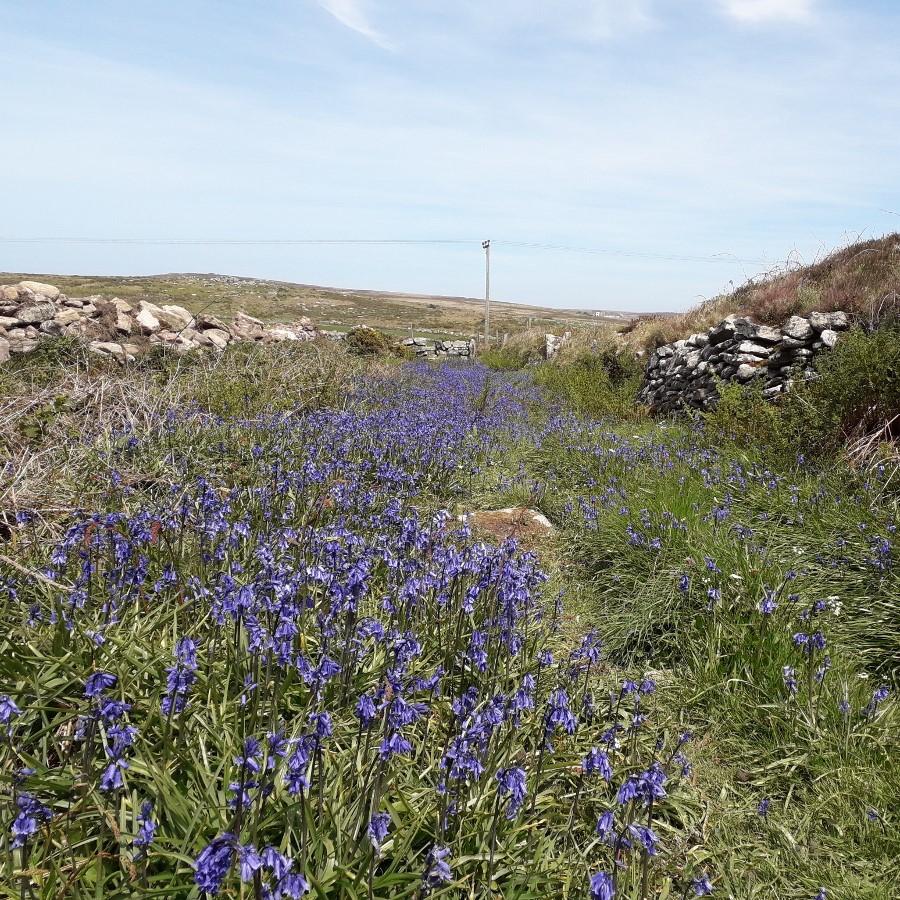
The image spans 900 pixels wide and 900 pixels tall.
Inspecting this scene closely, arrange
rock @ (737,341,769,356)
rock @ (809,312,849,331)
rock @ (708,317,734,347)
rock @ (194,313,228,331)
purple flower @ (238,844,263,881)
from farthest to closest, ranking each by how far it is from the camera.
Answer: rock @ (194,313,228,331) → rock @ (708,317,734,347) → rock @ (737,341,769,356) → rock @ (809,312,849,331) → purple flower @ (238,844,263,881)

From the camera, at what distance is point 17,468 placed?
5043 mm

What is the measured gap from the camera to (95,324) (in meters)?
15.5

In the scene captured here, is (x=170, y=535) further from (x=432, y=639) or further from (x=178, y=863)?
(x=178, y=863)

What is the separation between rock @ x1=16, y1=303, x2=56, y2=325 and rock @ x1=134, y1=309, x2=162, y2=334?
6.44ft

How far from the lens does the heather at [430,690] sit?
6.71 feet

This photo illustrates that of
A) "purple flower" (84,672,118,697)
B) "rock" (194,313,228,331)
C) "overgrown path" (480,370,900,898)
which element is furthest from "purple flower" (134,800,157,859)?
"rock" (194,313,228,331)

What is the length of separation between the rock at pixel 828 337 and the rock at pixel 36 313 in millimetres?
17185

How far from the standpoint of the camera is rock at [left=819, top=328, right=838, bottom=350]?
9656mm

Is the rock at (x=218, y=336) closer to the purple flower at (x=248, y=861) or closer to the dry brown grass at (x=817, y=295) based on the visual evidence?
the dry brown grass at (x=817, y=295)

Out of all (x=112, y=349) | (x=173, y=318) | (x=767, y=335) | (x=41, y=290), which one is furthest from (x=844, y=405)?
(x=41, y=290)

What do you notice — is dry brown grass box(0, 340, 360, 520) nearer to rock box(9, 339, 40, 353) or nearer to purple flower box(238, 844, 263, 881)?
rock box(9, 339, 40, 353)

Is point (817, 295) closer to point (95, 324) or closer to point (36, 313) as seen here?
point (95, 324)

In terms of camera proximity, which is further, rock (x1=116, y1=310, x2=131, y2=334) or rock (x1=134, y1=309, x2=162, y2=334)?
rock (x1=134, y1=309, x2=162, y2=334)

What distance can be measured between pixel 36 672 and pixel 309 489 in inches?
124
